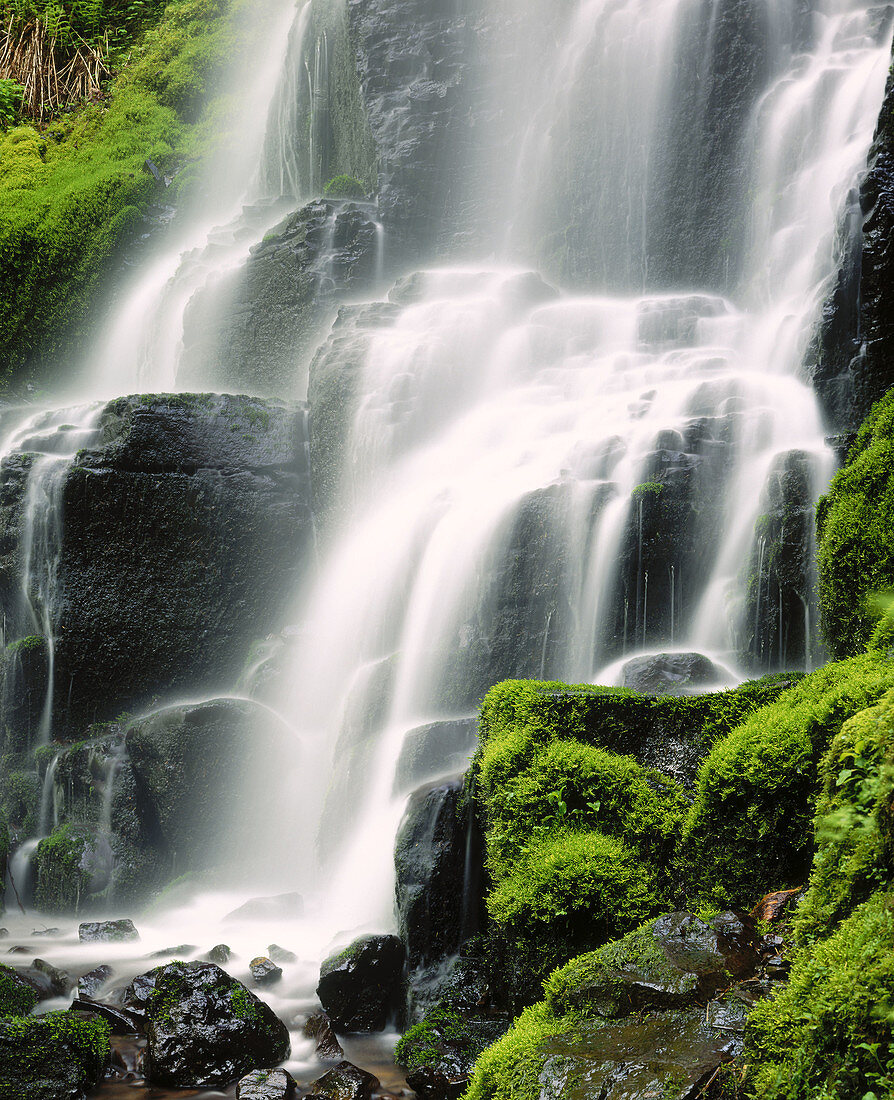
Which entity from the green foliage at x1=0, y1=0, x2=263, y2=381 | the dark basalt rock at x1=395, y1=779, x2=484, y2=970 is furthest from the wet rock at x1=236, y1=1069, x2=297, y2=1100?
the green foliage at x1=0, y1=0, x2=263, y2=381

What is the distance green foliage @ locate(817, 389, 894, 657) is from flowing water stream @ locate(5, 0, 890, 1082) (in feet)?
6.28

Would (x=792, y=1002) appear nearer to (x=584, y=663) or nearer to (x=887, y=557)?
(x=887, y=557)

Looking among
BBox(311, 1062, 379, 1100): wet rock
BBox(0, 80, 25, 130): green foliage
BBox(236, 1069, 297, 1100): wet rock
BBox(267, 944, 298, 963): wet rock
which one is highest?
BBox(0, 80, 25, 130): green foliage

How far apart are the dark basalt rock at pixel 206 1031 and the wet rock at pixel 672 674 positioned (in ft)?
12.7

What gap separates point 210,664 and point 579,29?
47.8 ft

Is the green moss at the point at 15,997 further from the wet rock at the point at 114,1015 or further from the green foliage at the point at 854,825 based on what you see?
the green foliage at the point at 854,825

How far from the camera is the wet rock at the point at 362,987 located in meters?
6.51

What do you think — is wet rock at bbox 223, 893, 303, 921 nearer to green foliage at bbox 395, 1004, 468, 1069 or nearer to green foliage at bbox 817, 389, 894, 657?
green foliage at bbox 395, 1004, 468, 1069

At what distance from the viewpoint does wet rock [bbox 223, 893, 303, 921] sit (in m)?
8.70

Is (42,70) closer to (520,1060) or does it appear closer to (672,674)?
(672,674)

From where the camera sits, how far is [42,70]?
2502cm

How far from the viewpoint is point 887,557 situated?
5.84 meters

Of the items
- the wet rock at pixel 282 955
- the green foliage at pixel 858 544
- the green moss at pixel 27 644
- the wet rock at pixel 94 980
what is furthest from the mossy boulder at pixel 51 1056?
the green moss at pixel 27 644

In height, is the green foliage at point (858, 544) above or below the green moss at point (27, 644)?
above
